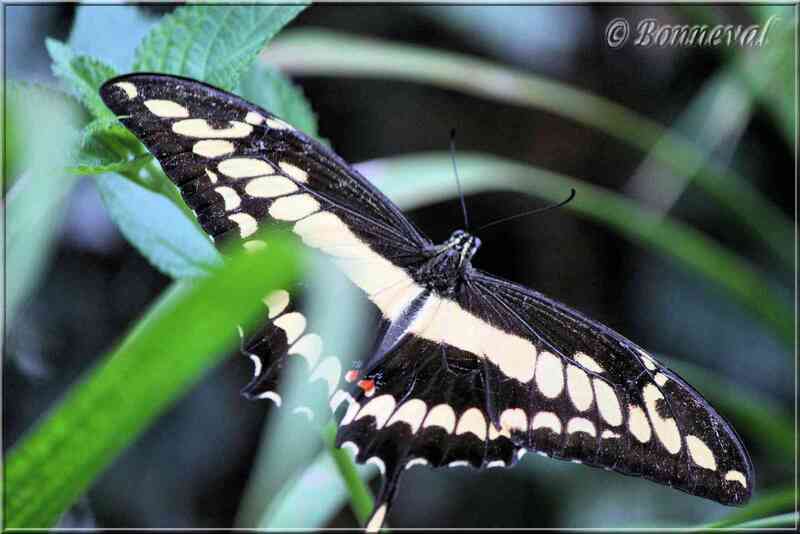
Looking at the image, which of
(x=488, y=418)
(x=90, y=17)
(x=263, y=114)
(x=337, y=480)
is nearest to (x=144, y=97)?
(x=263, y=114)

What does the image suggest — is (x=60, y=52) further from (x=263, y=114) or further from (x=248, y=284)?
(x=248, y=284)

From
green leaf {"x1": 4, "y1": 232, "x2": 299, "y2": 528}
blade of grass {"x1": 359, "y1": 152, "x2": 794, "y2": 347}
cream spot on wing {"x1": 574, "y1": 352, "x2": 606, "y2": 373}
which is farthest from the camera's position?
blade of grass {"x1": 359, "y1": 152, "x2": 794, "y2": 347}

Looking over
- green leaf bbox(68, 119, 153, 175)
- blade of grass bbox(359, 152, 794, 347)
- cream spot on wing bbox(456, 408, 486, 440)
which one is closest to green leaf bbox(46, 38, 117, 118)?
green leaf bbox(68, 119, 153, 175)

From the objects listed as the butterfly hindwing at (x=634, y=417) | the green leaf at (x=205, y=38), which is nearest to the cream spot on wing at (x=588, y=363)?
the butterfly hindwing at (x=634, y=417)

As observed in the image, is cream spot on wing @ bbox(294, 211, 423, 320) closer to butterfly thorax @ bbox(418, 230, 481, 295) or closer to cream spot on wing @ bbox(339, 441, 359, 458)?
butterfly thorax @ bbox(418, 230, 481, 295)

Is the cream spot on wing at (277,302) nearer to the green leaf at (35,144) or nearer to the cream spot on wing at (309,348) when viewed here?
the cream spot on wing at (309,348)

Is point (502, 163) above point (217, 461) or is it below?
above

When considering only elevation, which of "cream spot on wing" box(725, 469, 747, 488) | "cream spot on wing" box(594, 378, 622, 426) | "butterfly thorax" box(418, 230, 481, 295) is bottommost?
"cream spot on wing" box(725, 469, 747, 488)
